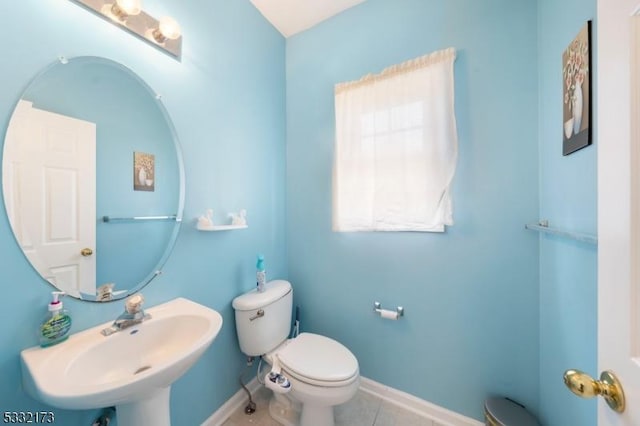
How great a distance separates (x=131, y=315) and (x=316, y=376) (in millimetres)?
827

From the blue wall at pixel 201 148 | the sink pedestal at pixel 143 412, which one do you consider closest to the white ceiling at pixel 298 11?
the blue wall at pixel 201 148

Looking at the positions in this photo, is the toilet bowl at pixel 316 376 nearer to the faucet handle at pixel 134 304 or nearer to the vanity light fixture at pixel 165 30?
the faucet handle at pixel 134 304

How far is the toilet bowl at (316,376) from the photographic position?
109 centimetres

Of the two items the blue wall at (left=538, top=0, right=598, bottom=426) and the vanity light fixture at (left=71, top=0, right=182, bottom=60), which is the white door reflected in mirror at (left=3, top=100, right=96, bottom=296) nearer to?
the vanity light fixture at (left=71, top=0, right=182, bottom=60)

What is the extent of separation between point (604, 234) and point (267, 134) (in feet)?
5.36

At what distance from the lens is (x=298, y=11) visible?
5.25 feet

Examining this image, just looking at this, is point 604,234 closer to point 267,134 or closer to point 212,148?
point 212,148

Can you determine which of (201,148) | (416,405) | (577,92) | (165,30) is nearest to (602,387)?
(577,92)

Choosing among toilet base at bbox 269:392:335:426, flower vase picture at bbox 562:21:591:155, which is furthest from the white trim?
flower vase picture at bbox 562:21:591:155

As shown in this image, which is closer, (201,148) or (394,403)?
(201,148)

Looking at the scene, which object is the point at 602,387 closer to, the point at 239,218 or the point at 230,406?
the point at 239,218

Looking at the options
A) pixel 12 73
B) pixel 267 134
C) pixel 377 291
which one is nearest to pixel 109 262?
pixel 12 73

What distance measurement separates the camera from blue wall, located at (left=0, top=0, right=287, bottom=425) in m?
0.73

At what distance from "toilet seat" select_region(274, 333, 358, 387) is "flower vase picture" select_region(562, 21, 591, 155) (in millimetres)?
1283
